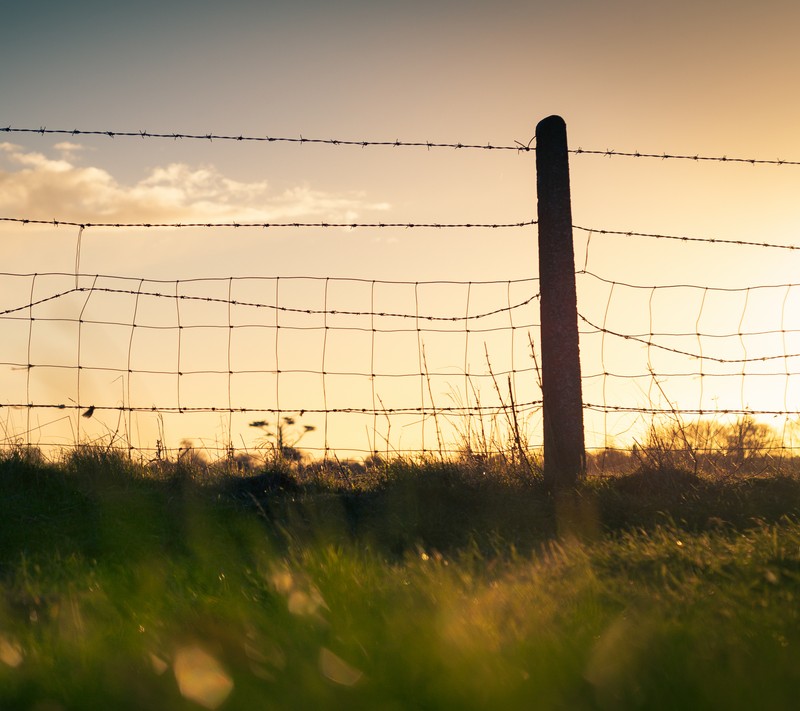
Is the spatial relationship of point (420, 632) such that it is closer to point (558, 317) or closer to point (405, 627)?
point (405, 627)

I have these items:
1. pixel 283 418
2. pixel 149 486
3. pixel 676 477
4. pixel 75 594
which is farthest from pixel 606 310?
pixel 75 594

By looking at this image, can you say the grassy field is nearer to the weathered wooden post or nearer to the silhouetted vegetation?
the silhouetted vegetation

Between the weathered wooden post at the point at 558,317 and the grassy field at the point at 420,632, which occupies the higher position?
the weathered wooden post at the point at 558,317

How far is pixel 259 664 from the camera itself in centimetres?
250

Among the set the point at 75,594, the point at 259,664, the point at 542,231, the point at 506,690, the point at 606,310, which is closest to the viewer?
the point at 506,690

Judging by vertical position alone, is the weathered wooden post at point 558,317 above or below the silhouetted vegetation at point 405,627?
above

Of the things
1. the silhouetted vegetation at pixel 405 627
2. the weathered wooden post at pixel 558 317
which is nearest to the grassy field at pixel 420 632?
the silhouetted vegetation at pixel 405 627

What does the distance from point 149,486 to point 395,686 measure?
4930 mm

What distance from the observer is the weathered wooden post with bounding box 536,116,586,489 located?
7.07 meters

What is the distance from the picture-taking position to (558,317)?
285 inches

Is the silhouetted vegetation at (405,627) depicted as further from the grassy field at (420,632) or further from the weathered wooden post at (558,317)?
the weathered wooden post at (558,317)

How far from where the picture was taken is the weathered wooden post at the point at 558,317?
707 centimetres

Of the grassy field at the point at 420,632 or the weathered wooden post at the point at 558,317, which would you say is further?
the weathered wooden post at the point at 558,317

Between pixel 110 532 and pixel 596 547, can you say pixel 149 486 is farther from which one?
pixel 596 547
